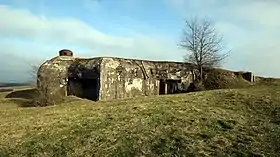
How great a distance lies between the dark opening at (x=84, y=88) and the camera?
2469 centimetres

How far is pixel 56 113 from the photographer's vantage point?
1476cm

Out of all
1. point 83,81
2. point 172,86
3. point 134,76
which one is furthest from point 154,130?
point 172,86

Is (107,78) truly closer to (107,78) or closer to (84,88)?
(107,78)

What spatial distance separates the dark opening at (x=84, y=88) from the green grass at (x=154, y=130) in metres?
9.67

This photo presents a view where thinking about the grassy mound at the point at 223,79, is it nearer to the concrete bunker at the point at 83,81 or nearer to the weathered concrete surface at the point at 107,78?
the weathered concrete surface at the point at 107,78

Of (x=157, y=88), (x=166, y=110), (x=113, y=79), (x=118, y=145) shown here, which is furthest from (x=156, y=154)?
(x=157, y=88)

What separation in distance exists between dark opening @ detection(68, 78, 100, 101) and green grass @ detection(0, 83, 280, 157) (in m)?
9.67

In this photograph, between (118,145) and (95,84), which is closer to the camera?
(118,145)

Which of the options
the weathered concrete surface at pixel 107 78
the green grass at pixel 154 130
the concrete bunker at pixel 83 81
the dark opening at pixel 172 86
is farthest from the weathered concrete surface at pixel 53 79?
the green grass at pixel 154 130

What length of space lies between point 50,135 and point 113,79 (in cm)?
1393

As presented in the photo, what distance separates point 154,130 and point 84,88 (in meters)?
15.3

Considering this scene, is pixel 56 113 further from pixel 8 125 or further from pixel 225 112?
pixel 225 112

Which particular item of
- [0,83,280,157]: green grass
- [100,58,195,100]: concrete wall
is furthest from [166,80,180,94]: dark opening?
[0,83,280,157]: green grass

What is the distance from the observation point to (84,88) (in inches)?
1014
